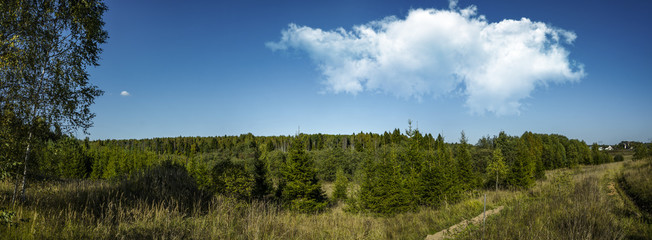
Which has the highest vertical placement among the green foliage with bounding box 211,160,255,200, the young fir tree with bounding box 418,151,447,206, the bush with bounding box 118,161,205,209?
the bush with bounding box 118,161,205,209

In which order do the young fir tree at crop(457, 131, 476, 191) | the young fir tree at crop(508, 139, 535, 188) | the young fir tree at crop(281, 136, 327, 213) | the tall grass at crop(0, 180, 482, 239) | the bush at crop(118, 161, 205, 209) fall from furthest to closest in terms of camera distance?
the young fir tree at crop(457, 131, 476, 191) → the young fir tree at crop(508, 139, 535, 188) → the young fir tree at crop(281, 136, 327, 213) → the bush at crop(118, 161, 205, 209) → the tall grass at crop(0, 180, 482, 239)

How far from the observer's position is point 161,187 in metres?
9.51

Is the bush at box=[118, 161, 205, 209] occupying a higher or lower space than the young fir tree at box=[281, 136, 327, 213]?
higher

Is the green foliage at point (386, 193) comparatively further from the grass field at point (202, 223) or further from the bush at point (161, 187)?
the bush at point (161, 187)

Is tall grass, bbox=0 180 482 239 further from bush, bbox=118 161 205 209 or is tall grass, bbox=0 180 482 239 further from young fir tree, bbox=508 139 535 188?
young fir tree, bbox=508 139 535 188

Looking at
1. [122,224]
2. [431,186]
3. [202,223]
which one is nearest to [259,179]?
[431,186]

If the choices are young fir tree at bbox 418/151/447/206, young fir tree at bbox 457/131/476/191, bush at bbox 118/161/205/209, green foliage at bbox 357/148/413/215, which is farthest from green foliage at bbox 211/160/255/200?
young fir tree at bbox 457/131/476/191

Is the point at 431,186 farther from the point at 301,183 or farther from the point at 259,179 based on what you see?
Result: the point at 259,179

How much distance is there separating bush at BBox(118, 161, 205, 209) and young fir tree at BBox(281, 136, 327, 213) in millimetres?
13910

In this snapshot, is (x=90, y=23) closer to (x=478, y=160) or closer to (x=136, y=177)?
(x=136, y=177)

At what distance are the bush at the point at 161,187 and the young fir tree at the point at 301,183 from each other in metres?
13.9

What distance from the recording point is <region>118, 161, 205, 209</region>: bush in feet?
27.6

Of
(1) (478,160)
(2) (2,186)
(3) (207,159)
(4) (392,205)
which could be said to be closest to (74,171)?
(3) (207,159)

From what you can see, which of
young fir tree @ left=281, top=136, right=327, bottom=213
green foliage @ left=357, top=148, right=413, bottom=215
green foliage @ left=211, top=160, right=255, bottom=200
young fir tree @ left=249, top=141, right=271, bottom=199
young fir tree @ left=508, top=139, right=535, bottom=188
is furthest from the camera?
young fir tree @ left=249, top=141, right=271, bottom=199
